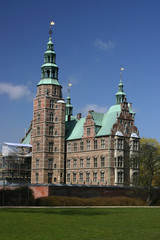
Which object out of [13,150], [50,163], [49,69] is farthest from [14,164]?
[49,69]

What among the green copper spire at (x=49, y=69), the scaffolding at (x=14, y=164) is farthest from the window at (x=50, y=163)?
the green copper spire at (x=49, y=69)

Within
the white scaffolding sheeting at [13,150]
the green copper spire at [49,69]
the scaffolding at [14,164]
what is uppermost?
the green copper spire at [49,69]

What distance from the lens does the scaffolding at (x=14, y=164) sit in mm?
75438

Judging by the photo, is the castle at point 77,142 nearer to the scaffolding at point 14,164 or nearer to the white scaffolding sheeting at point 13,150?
the scaffolding at point 14,164

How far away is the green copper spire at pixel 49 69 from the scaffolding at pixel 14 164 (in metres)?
14.3

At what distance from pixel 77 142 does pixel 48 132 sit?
5729 millimetres

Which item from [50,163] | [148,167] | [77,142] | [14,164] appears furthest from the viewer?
[14,164]

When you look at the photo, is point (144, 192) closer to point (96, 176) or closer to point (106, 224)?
point (96, 176)

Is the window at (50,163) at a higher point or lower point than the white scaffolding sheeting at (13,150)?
lower

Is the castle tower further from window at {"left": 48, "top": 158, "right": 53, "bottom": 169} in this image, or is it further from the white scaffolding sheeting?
the white scaffolding sheeting

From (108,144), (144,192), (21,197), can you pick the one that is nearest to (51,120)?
(108,144)

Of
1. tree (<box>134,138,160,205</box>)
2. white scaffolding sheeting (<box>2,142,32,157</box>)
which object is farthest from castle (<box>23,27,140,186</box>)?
tree (<box>134,138,160,205</box>)

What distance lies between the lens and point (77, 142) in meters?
73.1

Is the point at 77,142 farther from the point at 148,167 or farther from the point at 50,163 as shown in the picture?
the point at 148,167
